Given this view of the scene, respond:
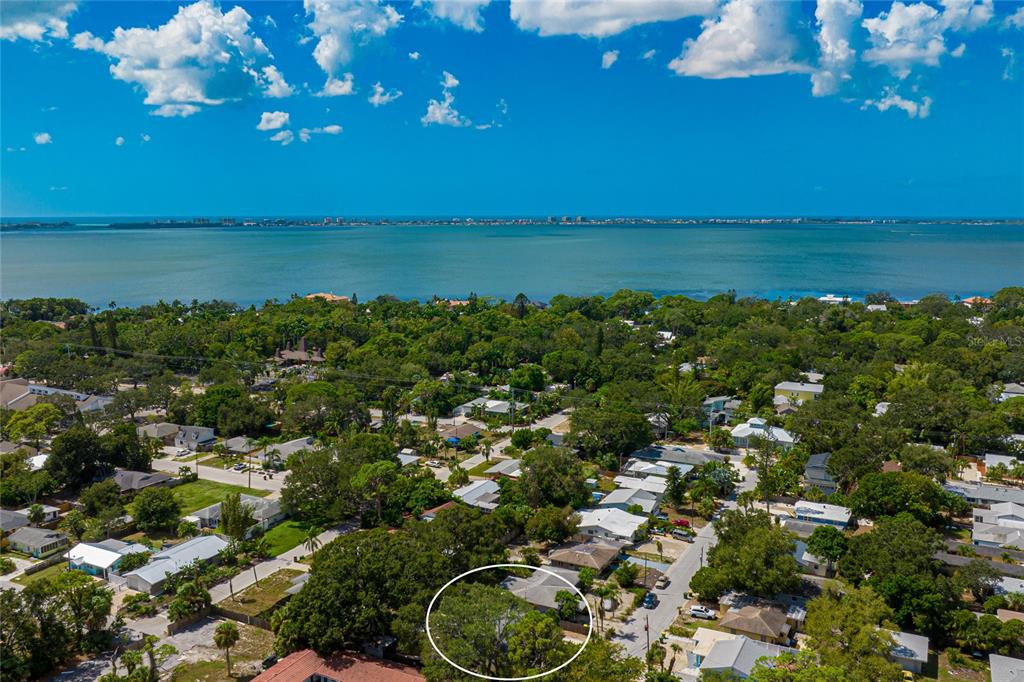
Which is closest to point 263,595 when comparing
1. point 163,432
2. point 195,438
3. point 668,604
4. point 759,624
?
point 668,604

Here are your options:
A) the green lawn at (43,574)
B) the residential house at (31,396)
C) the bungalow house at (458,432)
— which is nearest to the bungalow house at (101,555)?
the green lawn at (43,574)

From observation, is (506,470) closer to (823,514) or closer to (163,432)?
(823,514)

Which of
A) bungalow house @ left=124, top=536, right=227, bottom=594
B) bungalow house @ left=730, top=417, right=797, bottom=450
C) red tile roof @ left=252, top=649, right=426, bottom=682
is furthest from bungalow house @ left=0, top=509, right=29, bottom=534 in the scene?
bungalow house @ left=730, top=417, right=797, bottom=450

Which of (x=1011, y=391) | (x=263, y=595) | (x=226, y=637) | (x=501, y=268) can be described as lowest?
(x=263, y=595)

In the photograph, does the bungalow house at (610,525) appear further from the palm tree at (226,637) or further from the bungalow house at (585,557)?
the palm tree at (226,637)

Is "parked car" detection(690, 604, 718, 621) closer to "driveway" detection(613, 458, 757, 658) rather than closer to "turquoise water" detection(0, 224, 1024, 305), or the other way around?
"driveway" detection(613, 458, 757, 658)
